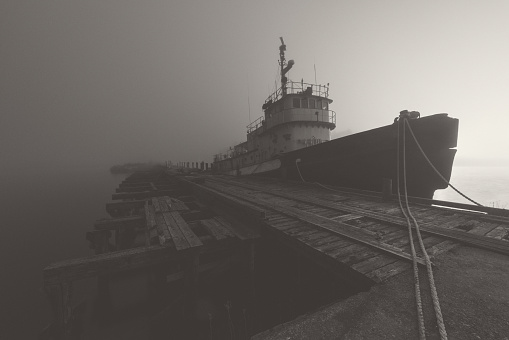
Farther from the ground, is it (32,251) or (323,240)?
(323,240)

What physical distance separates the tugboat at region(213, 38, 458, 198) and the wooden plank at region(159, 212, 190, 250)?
6.69 metres

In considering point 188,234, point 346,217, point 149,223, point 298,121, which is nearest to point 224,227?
point 188,234

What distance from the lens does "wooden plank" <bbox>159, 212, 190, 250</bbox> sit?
4355 millimetres

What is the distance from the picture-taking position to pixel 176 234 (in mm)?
4938

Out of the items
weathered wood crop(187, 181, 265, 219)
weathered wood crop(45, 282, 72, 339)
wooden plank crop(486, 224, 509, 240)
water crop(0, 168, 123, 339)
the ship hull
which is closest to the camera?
weathered wood crop(45, 282, 72, 339)

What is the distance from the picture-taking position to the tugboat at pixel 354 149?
7797 mm

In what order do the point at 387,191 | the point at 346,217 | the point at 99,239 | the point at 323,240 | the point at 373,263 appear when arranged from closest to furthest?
the point at 373,263 → the point at 323,240 → the point at 346,217 → the point at 387,191 → the point at 99,239

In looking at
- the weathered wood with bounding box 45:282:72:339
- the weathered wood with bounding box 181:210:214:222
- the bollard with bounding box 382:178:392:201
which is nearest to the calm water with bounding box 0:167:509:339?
the weathered wood with bounding box 45:282:72:339

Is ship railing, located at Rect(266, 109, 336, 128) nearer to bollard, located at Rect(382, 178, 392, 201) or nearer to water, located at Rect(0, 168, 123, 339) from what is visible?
bollard, located at Rect(382, 178, 392, 201)

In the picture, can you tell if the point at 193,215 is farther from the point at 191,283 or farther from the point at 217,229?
the point at 191,283

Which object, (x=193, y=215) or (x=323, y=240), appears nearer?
(x=323, y=240)

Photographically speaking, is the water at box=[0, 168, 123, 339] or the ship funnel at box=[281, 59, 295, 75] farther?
the ship funnel at box=[281, 59, 295, 75]

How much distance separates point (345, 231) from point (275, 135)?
14.7m

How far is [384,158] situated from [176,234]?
8438 millimetres
